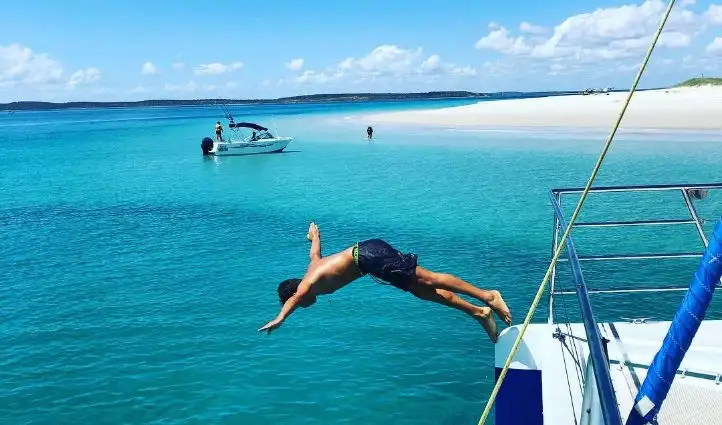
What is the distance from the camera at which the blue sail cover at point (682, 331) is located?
11.1 ft

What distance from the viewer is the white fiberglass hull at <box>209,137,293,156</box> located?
173 feet

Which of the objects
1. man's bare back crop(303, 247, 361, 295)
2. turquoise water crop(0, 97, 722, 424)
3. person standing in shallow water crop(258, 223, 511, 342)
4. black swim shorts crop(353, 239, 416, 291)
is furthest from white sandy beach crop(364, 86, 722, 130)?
man's bare back crop(303, 247, 361, 295)

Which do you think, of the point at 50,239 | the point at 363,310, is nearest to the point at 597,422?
the point at 363,310

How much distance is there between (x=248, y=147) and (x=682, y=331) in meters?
51.5

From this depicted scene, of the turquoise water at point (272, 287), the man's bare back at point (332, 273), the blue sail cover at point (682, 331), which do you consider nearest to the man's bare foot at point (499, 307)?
the man's bare back at point (332, 273)

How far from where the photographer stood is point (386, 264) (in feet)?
21.0

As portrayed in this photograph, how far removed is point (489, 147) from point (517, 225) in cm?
2886

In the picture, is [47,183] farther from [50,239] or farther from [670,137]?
[670,137]

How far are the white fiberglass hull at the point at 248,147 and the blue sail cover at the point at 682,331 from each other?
50.6 m

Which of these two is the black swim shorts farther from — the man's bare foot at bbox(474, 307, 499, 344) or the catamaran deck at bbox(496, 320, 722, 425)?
the catamaran deck at bbox(496, 320, 722, 425)

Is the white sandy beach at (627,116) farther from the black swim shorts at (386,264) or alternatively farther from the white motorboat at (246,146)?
the black swim shorts at (386,264)

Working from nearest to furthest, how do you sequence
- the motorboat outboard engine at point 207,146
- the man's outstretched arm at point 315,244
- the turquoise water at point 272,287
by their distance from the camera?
the man's outstretched arm at point 315,244 → the turquoise water at point 272,287 → the motorboat outboard engine at point 207,146

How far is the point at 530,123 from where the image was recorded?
68.1 meters

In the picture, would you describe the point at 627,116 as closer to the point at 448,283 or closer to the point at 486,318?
the point at 486,318
